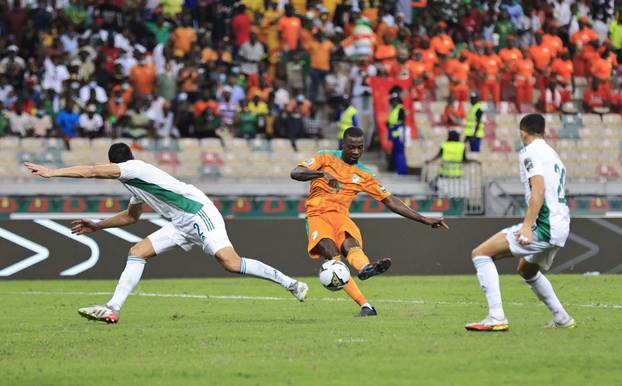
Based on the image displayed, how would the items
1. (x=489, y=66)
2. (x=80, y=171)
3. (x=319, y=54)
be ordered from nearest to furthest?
1. (x=80, y=171)
2. (x=319, y=54)
3. (x=489, y=66)

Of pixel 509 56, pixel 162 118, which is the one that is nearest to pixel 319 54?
pixel 162 118

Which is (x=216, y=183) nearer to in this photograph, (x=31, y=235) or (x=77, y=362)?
(x=31, y=235)

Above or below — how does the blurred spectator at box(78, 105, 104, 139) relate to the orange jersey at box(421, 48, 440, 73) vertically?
below

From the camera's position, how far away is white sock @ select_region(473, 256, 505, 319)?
36.3ft

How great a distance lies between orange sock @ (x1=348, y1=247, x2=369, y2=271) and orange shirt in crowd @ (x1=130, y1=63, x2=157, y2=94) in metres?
15.1

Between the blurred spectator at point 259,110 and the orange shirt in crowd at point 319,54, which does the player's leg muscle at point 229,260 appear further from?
the orange shirt in crowd at point 319,54

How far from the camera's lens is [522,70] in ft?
100

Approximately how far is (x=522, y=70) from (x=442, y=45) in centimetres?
200

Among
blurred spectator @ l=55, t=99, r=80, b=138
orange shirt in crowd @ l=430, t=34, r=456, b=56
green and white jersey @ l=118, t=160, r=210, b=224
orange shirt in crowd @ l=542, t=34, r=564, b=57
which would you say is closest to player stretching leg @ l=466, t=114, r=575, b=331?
green and white jersey @ l=118, t=160, r=210, b=224

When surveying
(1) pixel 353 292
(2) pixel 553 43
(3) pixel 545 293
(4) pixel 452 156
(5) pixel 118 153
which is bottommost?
(4) pixel 452 156

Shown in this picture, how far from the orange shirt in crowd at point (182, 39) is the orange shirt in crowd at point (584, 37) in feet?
32.8

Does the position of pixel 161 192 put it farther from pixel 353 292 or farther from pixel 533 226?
pixel 533 226

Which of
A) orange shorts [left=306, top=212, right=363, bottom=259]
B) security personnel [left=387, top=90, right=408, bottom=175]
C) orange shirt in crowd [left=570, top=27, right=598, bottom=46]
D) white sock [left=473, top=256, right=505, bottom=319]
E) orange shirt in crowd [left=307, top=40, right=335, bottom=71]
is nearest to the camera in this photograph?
white sock [left=473, top=256, right=505, bottom=319]

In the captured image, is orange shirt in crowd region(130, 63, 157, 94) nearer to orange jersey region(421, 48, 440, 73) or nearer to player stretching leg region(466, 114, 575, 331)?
orange jersey region(421, 48, 440, 73)
